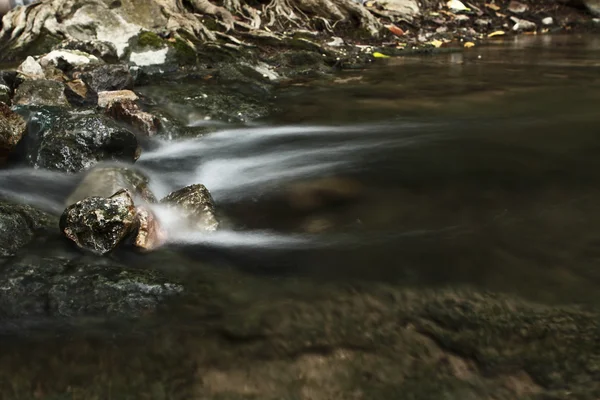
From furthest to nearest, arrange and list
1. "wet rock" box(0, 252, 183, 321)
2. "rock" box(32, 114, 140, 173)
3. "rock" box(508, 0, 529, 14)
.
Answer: "rock" box(508, 0, 529, 14)
"rock" box(32, 114, 140, 173)
"wet rock" box(0, 252, 183, 321)

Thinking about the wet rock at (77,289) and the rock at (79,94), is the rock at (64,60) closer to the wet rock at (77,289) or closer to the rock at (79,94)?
the rock at (79,94)

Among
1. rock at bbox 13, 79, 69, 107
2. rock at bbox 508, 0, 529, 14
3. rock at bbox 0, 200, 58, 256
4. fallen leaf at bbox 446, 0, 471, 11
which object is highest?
fallen leaf at bbox 446, 0, 471, 11

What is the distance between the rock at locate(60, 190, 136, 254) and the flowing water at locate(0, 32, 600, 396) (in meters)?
0.35

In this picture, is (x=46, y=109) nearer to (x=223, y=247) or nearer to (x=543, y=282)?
(x=223, y=247)

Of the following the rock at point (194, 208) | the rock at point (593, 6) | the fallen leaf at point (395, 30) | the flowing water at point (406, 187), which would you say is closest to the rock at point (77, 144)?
the flowing water at point (406, 187)

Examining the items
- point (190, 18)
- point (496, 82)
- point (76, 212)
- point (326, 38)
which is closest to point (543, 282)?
point (76, 212)

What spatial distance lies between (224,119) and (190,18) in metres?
5.78

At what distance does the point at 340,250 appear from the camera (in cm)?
310

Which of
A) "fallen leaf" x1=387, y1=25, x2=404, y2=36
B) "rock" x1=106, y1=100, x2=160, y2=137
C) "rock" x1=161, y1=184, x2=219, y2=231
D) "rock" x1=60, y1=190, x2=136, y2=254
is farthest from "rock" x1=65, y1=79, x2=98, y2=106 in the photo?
"fallen leaf" x1=387, y1=25, x2=404, y2=36

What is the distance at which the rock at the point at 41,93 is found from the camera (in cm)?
572

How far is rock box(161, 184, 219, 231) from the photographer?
3426 mm

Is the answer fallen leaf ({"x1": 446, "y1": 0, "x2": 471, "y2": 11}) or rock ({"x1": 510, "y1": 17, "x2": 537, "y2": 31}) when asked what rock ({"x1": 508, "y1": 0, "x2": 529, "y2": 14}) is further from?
fallen leaf ({"x1": 446, "y1": 0, "x2": 471, "y2": 11})

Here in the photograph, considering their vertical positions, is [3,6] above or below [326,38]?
above

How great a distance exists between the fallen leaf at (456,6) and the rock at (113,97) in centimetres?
1691
